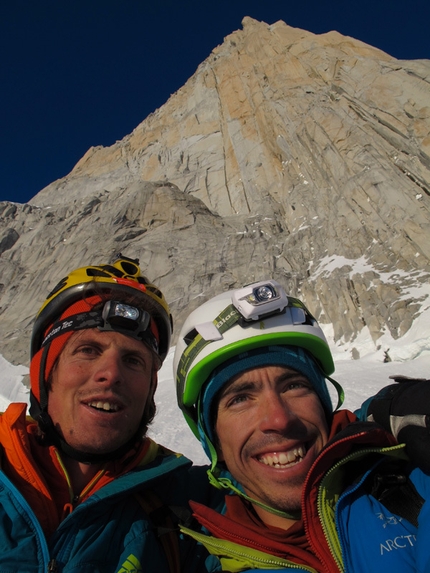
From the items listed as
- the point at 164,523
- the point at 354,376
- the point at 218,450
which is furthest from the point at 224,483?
the point at 354,376

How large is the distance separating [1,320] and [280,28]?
58.0 metres

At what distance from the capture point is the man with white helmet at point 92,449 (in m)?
2.16

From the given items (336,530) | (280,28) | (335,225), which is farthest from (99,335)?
(280,28)

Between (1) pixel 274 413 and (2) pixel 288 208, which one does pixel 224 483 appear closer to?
(1) pixel 274 413

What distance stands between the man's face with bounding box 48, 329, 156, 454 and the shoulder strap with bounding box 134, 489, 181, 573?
437 millimetres

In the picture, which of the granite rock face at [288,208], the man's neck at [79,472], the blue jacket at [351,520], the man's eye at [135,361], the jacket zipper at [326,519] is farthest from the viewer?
the granite rock face at [288,208]

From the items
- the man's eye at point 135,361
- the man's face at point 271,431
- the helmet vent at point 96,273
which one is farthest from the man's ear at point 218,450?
the helmet vent at point 96,273

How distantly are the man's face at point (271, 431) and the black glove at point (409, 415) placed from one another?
440mm

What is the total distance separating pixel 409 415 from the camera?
2094 mm

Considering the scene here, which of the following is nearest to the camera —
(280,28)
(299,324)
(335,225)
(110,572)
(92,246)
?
(110,572)

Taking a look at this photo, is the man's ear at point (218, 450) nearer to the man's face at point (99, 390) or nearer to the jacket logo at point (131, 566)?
the man's face at point (99, 390)

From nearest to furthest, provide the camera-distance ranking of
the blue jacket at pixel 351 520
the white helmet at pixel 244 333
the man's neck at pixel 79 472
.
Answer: the blue jacket at pixel 351 520, the man's neck at pixel 79 472, the white helmet at pixel 244 333

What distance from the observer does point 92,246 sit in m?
39.2

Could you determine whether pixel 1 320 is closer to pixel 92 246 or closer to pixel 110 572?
pixel 92 246
